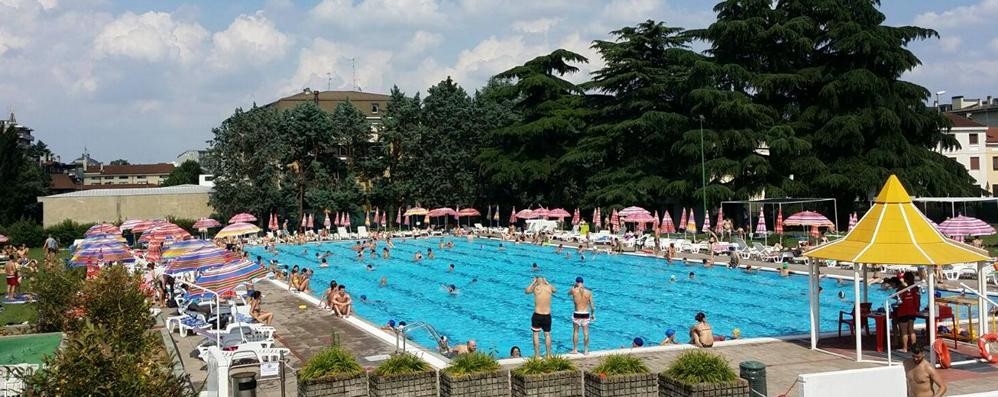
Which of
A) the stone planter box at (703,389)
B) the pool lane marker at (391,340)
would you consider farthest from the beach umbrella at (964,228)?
the stone planter box at (703,389)

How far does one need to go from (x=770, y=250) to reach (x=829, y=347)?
19325mm

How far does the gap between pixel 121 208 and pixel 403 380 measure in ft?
172

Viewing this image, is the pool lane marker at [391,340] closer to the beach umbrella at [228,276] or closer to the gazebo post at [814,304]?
the beach umbrella at [228,276]

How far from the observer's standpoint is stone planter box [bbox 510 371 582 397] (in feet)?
31.1

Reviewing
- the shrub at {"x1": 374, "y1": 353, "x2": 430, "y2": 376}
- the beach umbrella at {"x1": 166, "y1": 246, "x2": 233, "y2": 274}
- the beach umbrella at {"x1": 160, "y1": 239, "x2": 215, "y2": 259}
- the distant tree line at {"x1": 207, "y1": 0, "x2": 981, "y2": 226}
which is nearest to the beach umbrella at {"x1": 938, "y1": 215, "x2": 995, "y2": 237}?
the distant tree line at {"x1": 207, "y1": 0, "x2": 981, "y2": 226}

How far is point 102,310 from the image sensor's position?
12.5 m

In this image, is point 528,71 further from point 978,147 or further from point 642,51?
point 978,147

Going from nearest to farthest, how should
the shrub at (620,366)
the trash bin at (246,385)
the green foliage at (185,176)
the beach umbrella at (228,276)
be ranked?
the trash bin at (246,385)
the shrub at (620,366)
the beach umbrella at (228,276)
the green foliage at (185,176)

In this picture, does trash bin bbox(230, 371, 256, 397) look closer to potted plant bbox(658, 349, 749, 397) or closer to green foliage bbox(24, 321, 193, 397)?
green foliage bbox(24, 321, 193, 397)

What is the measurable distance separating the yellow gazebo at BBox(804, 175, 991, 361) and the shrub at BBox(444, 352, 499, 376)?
5.89 metres

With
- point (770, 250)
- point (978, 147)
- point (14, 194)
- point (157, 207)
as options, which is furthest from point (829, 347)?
point (978, 147)

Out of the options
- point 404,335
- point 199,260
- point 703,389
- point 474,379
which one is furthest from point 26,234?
point 703,389

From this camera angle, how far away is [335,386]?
9609 millimetres

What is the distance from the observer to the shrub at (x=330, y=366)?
9.65 metres
